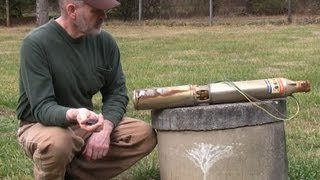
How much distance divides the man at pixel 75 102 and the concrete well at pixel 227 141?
0.48m

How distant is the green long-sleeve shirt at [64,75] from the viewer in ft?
13.7

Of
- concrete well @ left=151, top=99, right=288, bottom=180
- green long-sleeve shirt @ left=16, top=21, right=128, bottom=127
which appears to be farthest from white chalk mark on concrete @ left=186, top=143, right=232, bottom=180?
green long-sleeve shirt @ left=16, top=21, right=128, bottom=127

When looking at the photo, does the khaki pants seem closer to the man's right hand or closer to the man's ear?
the man's right hand

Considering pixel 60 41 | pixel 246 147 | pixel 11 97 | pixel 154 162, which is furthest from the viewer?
pixel 11 97

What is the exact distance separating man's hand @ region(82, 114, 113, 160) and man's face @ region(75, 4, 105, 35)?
61 cm

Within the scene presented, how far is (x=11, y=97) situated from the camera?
9086 millimetres

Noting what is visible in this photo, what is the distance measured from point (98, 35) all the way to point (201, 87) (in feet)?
2.72

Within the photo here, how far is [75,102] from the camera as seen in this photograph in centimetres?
445

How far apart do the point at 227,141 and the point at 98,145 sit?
799 mm

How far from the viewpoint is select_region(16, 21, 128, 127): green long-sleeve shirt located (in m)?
4.16

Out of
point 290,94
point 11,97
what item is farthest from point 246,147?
point 11,97

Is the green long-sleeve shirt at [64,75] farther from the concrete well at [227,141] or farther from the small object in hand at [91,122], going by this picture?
the concrete well at [227,141]

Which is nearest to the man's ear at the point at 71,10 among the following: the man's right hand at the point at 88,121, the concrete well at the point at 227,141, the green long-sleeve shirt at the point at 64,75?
the green long-sleeve shirt at the point at 64,75

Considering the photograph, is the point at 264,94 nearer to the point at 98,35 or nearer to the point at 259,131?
the point at 259,131
